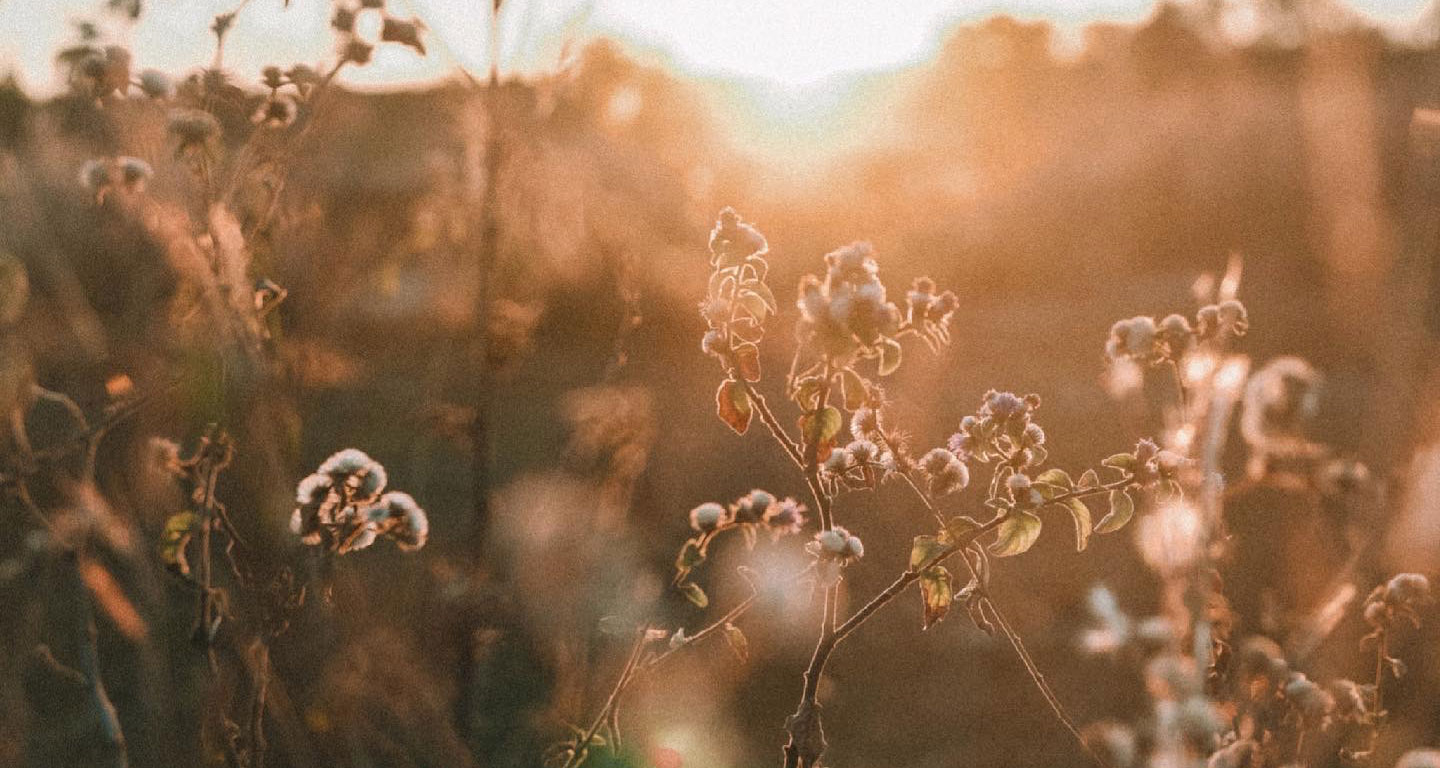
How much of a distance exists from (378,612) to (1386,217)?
44.2ft

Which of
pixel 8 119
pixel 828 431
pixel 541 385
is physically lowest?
pixel 541 385

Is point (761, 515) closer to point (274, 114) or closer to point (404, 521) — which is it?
point (404, 521)

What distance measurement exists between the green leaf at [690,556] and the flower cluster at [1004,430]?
45 cm

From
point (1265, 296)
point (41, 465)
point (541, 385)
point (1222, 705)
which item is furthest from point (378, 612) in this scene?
point (1265, 296)

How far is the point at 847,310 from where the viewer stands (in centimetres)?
142

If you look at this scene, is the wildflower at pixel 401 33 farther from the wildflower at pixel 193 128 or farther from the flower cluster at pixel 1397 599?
the flower cluster at pixel 1397 599

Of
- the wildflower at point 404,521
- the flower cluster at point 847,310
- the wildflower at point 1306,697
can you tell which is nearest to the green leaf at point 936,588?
the flower cluster at point 847,310

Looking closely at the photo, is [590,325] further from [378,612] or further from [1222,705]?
[1222,705]

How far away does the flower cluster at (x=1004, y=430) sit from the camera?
1.67 m

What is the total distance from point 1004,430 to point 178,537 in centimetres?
136

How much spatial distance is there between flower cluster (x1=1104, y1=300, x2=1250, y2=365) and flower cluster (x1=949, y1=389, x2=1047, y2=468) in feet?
0.82

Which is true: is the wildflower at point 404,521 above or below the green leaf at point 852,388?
below

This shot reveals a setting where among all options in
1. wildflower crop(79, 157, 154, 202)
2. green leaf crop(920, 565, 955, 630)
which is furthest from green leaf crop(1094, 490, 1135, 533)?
wildflower crop(79, 157, 154, 202)

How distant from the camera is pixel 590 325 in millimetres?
10695
